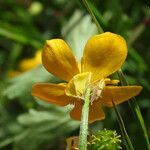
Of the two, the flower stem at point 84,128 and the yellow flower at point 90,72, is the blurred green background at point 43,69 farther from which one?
the flower stem at point 84,128

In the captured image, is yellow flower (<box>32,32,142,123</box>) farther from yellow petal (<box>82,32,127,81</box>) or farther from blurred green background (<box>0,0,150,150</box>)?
blurred green background (<box>0,0,150,150</box>)

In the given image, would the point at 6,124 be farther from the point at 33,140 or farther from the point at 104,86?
the point at 104,86

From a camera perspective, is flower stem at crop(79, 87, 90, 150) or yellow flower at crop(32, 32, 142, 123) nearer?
flower stem at crop(79, 87, 90, 150)

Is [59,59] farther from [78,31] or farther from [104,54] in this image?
[78,31]

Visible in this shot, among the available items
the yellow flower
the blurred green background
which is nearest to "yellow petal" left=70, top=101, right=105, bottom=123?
the yellow flower

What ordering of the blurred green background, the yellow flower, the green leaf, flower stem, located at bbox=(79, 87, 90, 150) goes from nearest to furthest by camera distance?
flower stem, located at bbox=(79, 87, 90, 150)
the yellow flower
the blurred green background
the green leaf
